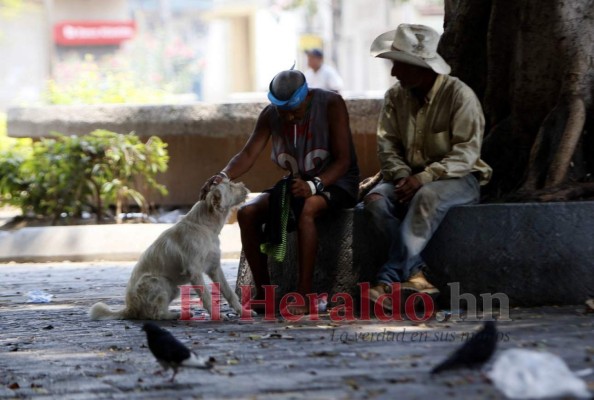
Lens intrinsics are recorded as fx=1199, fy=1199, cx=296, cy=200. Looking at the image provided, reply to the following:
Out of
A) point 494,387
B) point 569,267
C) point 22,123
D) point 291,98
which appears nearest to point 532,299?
point 569,267

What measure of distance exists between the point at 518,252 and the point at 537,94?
5.03 ft

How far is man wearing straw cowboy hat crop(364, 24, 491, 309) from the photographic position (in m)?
7.01

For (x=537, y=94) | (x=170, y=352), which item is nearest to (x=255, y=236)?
(x=537, y=94)

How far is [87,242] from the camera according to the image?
1265 centimetres

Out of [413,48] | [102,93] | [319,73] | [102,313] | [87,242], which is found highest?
[319,73]

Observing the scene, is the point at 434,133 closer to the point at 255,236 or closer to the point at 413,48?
the point at 413,48

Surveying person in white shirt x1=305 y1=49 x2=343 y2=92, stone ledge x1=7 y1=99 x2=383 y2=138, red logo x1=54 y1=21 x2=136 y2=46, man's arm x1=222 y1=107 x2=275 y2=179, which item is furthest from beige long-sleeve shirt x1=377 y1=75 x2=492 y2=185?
red logo x1=54 y1=21 x2=136 y2=46

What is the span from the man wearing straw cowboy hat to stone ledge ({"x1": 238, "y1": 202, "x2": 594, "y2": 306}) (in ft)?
0.52

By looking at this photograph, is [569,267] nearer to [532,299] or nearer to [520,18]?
[532,299]

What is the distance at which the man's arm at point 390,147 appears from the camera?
7.40 metres

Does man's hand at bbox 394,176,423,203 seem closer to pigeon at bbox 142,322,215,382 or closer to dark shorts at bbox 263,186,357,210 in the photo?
dark shorts at bbox 263,186,357,210

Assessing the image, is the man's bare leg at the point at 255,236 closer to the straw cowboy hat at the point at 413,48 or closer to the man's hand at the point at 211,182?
the man's hand at the point at 211,182

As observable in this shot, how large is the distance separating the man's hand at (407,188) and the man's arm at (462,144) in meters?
0.04

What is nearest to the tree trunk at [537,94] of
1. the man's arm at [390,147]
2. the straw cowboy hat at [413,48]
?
the man's arm at [390,147]
